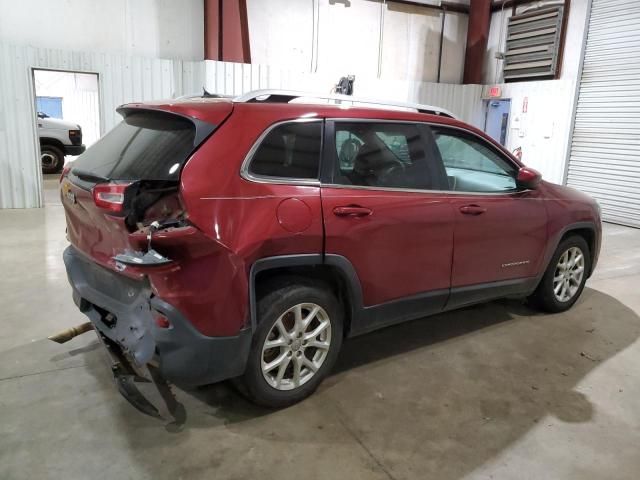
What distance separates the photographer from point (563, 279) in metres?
4.07

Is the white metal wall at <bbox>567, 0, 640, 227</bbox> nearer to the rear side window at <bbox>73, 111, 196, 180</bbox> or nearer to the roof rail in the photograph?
the roof rail

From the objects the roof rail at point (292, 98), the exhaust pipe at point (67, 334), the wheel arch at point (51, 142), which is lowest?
the exhaust pipe at point (67, 334)

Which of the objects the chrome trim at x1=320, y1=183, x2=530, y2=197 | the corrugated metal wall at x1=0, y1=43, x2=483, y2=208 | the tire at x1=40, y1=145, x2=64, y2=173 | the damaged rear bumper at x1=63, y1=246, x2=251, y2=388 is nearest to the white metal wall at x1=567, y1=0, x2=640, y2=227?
the corrugated metal wall at x1=0, y1=43, x2=483, y2=208

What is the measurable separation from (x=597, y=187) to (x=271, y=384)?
8.36 meters

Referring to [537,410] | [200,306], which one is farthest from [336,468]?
[537,410]

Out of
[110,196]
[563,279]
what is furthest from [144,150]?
[563,279]

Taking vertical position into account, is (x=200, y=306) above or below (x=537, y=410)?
above

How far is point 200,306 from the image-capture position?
2160mm

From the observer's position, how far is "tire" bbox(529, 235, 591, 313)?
3.94 m

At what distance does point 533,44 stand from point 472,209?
7999mm

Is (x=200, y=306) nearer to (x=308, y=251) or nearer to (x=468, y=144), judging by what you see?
(x=308, y=251)

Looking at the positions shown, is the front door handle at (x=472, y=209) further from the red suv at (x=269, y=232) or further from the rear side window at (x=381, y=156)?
the rear side window at (x=381, y=156)

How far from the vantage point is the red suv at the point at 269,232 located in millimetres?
2160

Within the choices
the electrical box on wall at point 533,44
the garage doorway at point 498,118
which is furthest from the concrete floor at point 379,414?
the garage doorway at point 498,118
